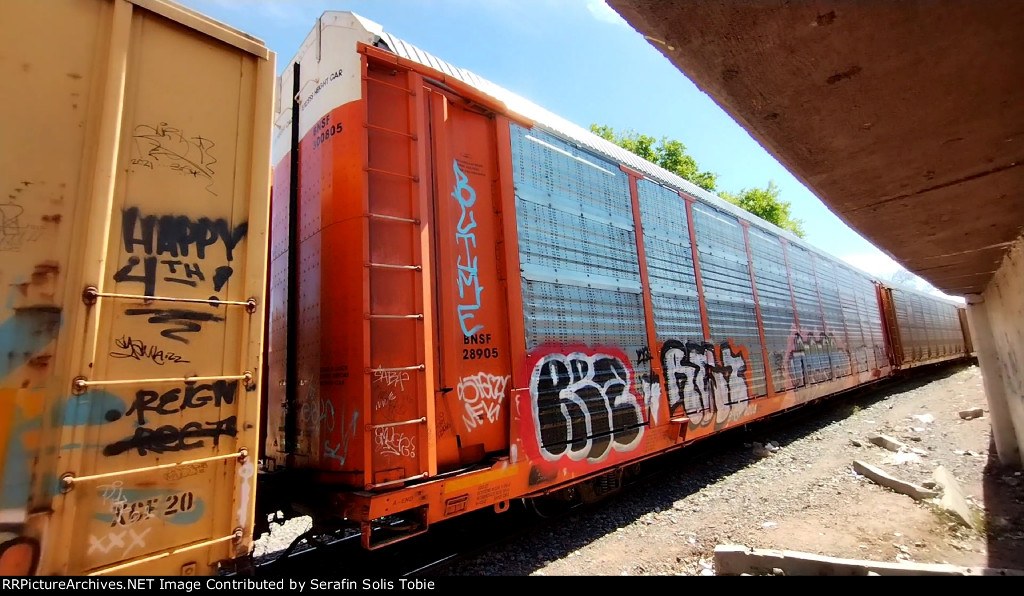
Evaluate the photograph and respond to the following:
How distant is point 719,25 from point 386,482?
3.18 m

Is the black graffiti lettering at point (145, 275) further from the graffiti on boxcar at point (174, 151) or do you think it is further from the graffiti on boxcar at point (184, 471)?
the graffiti on boxcar at point (184, 471)

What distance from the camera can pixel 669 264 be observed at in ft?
20.7

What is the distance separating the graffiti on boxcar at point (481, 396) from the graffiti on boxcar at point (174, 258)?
185cm

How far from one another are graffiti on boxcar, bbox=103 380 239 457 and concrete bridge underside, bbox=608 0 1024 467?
2646 mm

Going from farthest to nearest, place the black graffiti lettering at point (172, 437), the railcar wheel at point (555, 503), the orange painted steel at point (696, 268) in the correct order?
the orange painted steel at point (696, 268) < the railcar wheel at point (555, 503) < the black graffiti lettering at point (172, 437)

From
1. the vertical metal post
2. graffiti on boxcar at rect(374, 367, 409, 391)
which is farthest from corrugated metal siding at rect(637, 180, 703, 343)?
the vertical metal post

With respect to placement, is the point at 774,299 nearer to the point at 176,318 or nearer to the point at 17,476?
the point at 176,318

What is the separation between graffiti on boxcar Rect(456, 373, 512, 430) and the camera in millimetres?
3732

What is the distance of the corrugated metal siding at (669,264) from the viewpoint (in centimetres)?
596

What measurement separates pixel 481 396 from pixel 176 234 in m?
2.36

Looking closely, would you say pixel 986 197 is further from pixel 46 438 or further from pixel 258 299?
pixel 46 438

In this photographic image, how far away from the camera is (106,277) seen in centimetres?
221

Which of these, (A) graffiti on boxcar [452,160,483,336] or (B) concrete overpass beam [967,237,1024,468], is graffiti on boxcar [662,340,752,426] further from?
(B) concrete overpass beam [967,237,1024,468]

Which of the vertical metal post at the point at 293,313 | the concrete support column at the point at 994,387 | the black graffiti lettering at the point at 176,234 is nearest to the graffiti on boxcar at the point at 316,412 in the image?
the vertical metal post at the point at 293,313
